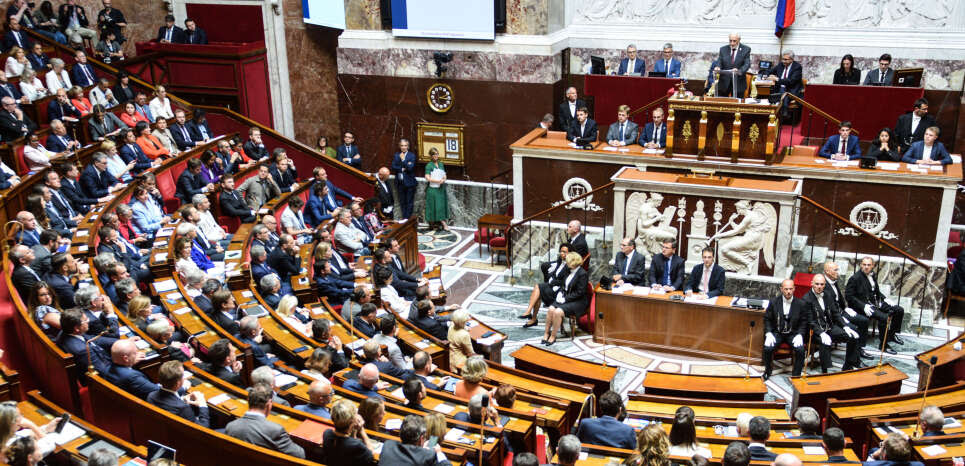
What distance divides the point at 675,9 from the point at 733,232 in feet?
17.0

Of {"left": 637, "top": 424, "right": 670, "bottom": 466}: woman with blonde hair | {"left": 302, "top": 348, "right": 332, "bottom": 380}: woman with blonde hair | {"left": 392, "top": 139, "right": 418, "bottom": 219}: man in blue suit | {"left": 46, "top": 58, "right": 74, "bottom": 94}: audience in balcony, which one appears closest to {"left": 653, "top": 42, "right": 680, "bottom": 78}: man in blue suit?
{"left": 392, "top": 139, "right": 418, "bottom": 219}: man in blue suit

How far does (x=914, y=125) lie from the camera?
37.6ft

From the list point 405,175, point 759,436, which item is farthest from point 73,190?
point 759,436

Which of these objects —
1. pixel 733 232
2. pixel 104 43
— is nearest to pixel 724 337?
pixel 733 232

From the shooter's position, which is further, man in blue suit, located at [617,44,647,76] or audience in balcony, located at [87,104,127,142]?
man in blue suit, located at [617,44,647,76]

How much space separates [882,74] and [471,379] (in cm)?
868

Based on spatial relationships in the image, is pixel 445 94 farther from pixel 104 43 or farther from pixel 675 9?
pixel 104 43

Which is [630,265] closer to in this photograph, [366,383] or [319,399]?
[366,383]

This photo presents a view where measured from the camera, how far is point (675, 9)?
46.5 feet

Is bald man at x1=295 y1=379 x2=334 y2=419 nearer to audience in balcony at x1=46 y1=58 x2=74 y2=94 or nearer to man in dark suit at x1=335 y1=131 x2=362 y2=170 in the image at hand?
audience in balcony at x1=46 y1=58 x2=74 y2=94

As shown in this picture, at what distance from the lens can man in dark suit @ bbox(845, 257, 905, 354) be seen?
9.61m

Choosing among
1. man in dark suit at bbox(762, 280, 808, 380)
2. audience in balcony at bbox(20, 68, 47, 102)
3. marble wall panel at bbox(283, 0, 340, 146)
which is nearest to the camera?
man in dark suit at bbox(762, 280, 808, 380)

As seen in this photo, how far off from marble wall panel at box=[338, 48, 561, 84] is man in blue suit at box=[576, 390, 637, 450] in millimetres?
8675

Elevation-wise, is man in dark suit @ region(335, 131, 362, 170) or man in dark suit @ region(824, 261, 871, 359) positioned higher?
man in dark suit @ region(335, 131, 362, 170)
